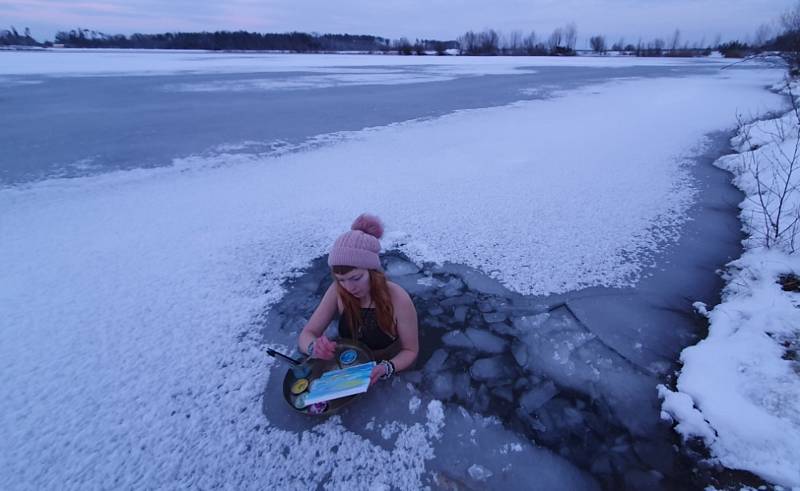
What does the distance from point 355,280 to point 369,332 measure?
35 centimetres

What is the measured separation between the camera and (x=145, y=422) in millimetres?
1564

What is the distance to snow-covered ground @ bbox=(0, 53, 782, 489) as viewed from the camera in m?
1.46

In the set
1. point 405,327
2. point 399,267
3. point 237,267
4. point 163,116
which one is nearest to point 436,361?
point 405,327

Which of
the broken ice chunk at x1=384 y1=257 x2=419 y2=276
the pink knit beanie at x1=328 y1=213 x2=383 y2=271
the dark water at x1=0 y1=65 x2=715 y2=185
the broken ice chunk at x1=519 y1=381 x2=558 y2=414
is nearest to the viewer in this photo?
the pink knit beanie at x1=328 y1=213 x2=383 y2=271

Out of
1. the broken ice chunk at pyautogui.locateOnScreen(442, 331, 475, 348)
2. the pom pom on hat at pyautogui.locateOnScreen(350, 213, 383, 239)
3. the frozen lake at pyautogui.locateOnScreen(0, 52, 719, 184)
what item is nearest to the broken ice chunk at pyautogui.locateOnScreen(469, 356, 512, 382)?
the broken ice chunk at pyautogui.locateOnScreen(442, 331, 475, 348)

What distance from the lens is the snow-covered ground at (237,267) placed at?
146 cm

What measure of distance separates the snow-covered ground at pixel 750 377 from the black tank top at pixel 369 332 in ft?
4.06

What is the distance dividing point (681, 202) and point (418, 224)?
258 centimetres

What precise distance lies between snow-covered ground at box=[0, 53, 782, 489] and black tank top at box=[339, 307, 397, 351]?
264 mm

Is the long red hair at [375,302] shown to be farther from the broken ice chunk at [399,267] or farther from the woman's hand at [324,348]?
the broken ice chunk at [399,267]

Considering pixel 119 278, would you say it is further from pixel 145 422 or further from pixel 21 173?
pixel 21 173

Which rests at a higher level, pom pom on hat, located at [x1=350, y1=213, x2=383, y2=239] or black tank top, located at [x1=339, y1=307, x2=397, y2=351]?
pom pom on hat, located at [x1=350, y1=213, x2=383, y2=239]

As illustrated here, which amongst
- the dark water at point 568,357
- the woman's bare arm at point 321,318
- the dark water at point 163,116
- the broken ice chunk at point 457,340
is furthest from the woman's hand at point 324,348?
the dark water at point 163,116

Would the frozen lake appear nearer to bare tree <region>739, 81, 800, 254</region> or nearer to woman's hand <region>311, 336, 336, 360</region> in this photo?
woman's hand <region>311, 336, 336, 360</region>
